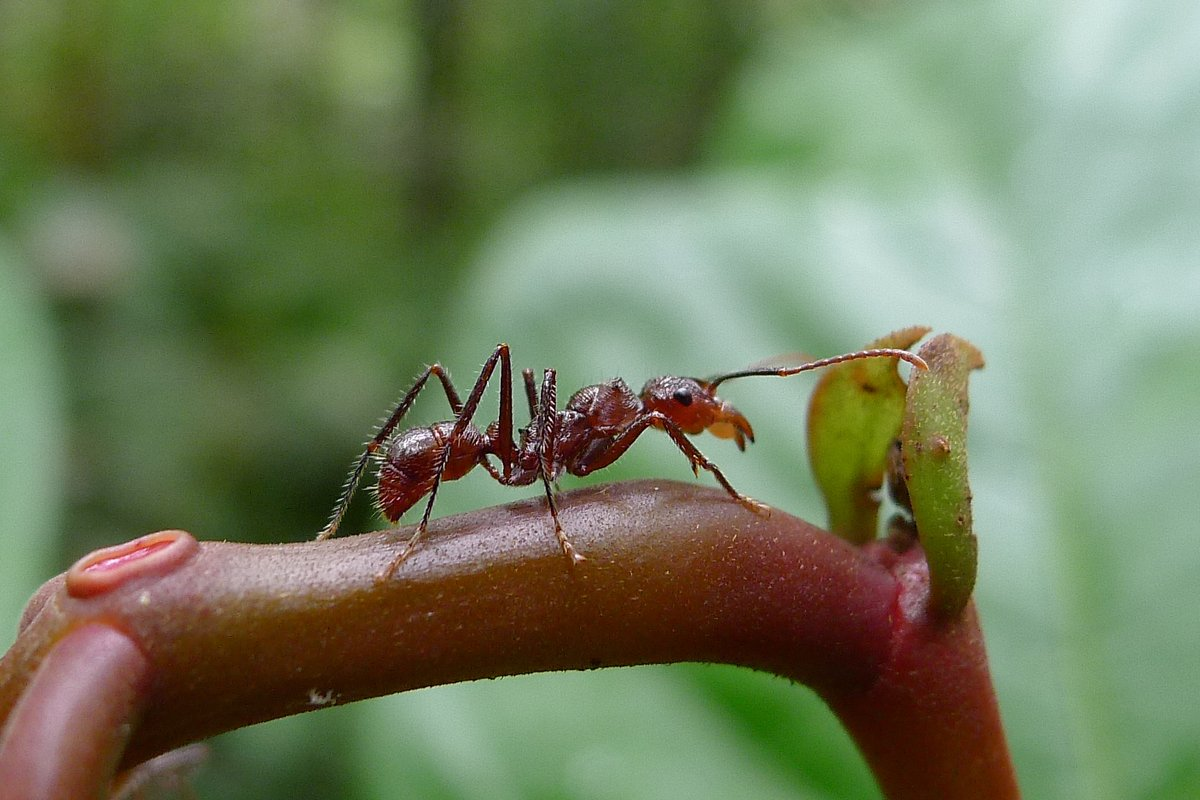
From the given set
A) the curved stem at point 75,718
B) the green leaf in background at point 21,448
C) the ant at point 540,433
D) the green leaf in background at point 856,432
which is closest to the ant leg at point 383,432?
the ant at point 540,433

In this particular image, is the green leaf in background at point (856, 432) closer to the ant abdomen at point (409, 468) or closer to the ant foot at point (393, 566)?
the ant foot at point (393, 566)

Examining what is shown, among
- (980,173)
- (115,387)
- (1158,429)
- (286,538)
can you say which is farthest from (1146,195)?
(115,387)

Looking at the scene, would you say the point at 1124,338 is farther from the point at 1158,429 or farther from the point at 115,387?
the point at 115,387

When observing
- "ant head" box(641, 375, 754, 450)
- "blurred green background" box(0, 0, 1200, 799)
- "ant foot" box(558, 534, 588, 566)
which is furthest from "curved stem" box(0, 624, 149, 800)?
"blurred green background" box(0, 0, 1200, 799)

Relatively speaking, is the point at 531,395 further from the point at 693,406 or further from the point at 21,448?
the point at 21,448

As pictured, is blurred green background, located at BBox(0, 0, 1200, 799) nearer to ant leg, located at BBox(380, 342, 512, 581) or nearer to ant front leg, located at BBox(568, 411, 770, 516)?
ant front leg, located at BBox(568, 411, 770, 516)

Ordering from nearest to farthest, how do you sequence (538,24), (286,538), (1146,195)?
1. (1146,195)
2. (286,538)
3. (538,24)
